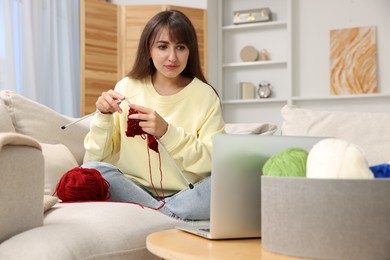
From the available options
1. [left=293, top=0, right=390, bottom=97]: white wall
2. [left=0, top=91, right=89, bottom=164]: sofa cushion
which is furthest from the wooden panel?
[left=0, top=91, right=89, bottom=164]: sofa cushion

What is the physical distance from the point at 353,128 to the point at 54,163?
3.35ft

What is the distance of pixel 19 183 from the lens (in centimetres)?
101

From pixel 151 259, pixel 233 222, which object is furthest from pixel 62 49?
pixel 233 222

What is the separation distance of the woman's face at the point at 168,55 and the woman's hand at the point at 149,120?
1.08 feet

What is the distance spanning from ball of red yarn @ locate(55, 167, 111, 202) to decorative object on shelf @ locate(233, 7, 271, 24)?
3.70 m

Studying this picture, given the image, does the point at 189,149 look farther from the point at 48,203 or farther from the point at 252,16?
the point at 252,16

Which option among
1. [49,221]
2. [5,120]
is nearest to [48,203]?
[49,221]

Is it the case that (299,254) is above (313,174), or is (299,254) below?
below

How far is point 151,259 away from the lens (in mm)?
1298

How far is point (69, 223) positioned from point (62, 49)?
3.55 metres

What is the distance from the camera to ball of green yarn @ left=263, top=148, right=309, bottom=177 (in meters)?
0.89

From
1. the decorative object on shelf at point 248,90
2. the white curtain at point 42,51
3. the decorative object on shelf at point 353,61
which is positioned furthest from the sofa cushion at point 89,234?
the decorative object on shelf at point 248,90

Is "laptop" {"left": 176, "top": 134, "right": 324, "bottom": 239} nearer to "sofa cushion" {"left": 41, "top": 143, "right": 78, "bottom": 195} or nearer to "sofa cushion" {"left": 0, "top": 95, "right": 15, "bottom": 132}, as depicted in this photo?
"sofa cushion" {"left": 41, "top": 143, "right": 78, "bottom": 195}

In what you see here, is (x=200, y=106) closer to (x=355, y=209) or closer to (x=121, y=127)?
(x=121, y=127)
